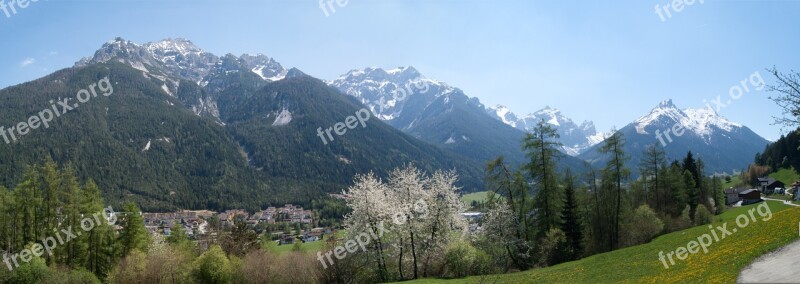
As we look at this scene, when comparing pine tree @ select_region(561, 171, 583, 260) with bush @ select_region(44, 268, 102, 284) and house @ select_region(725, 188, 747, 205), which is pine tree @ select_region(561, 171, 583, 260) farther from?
house @ select_region(725, 188, 747, 205)

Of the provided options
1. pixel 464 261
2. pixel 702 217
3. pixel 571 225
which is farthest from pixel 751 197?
pixel 464 261

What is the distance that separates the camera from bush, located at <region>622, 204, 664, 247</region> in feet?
154

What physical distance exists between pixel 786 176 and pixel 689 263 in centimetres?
14497

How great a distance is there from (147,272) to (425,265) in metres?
26.8

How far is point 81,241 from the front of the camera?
48.7 meters

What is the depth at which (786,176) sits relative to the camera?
5143 inches

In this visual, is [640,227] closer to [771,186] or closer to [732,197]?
[732,197]

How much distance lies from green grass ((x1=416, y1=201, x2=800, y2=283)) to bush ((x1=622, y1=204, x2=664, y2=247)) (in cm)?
1511

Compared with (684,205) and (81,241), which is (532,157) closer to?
(684,205)

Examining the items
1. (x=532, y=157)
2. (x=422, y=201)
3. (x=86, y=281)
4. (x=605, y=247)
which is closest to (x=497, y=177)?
(x=532, y=157)

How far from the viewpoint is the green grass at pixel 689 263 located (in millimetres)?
19641

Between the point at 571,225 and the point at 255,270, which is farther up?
the point at 571,225

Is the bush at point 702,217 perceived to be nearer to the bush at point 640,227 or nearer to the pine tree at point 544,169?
the bush at point 640,227

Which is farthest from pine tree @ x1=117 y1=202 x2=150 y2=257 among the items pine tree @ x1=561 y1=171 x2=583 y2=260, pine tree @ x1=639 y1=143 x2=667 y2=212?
pine tree @ x1=639 y1=143 x2=667 y2=212
